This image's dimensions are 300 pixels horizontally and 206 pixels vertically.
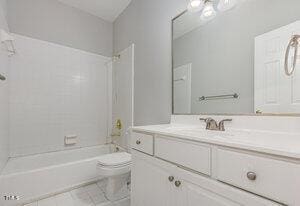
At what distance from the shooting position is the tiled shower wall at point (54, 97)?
6.62 feet

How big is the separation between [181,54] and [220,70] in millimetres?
426

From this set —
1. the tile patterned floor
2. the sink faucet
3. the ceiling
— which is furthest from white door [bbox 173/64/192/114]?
the ceiling

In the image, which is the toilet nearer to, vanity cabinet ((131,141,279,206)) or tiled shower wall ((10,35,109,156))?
vanity cabinet ((131,141,279,206))

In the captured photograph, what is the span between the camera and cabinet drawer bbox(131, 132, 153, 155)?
1.09m

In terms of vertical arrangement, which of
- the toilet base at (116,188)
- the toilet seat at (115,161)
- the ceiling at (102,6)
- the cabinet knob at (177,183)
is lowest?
the toilet base at (116,188)

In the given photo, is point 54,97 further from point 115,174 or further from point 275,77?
point 275,77

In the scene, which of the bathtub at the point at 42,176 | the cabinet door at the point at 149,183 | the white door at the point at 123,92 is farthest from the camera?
the white door at the point at 123,92

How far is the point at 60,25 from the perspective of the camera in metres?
2.34

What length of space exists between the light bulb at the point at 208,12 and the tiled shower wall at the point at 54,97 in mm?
1969

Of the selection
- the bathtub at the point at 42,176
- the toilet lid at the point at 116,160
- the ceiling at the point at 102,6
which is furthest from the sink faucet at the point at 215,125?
the ceiling at the point at 102,6

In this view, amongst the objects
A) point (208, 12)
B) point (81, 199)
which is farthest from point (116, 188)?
point (208, 12)

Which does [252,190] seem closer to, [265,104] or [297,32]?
[265,104]

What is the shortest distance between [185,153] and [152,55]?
4.31ft

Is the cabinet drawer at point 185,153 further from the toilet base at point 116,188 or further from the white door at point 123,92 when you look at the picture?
the white door at point 123,92
